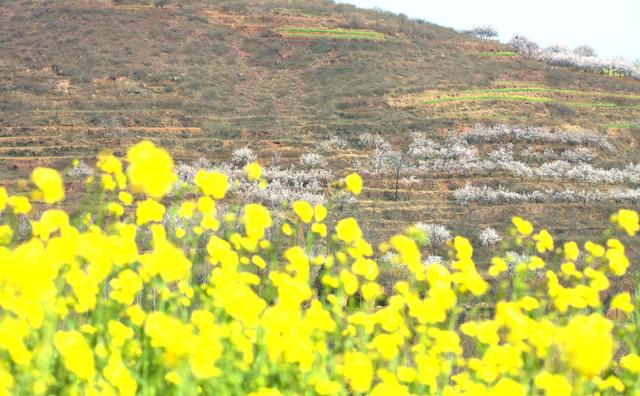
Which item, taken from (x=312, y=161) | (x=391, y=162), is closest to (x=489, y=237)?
(x=391, y=162)

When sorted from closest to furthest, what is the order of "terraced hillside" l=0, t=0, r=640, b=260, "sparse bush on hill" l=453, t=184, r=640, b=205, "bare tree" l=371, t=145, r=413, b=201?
1. "sparse bush on hill" l=453, t=184, r=640, b=205
2. "terraced hillside" l=0, t=0, r=640, b=260
3. "bare tree" l=371, t=145, r=413, b=201

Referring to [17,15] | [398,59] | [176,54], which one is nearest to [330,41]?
[398,59]

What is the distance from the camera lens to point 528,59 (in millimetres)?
43469

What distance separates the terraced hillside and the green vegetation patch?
17 centimetres

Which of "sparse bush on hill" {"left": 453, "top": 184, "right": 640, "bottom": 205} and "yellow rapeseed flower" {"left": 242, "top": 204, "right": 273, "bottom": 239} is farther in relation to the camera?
"sparse bush on hill" {"left": 453, "top": 184, "right": 640, "bottom": 205}

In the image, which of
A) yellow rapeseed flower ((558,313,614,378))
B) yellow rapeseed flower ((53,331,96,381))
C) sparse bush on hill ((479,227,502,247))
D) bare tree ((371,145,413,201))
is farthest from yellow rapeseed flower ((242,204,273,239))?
bare tree ((371,145,413,201))

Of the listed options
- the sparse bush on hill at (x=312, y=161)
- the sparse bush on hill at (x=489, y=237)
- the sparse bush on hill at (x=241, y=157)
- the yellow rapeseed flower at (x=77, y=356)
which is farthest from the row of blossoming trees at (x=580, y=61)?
the yellow rapeseed flower at (x=77, y=356)

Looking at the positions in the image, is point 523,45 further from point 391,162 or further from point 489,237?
point 489,237

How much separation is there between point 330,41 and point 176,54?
8.97 metres

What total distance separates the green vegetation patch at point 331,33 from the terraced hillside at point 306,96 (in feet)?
0.56

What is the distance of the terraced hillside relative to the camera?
26328 mm

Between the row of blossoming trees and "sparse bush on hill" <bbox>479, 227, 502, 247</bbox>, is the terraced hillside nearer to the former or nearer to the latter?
"sparse bush on hill" <bbox>479, 227, 502, 247</bbox>

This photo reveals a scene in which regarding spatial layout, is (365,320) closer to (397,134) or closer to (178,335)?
(178,335)

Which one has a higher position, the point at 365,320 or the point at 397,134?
the point at 365,320
